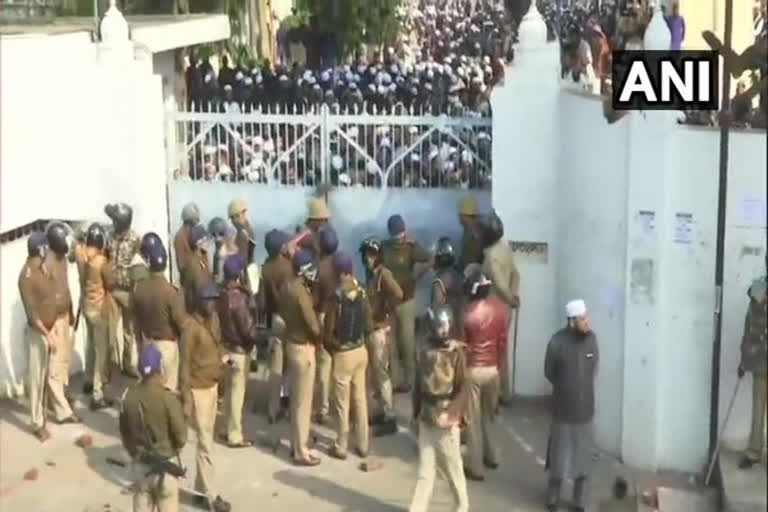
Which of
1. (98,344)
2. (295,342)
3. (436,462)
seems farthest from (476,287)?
(98,344)

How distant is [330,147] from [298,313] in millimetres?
3198

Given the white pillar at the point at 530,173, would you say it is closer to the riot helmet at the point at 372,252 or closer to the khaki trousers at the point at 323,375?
the riot helmet at the point at 372,252

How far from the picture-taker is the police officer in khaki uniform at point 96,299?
37.3ft

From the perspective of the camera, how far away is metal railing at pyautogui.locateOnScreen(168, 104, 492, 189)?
1247cm

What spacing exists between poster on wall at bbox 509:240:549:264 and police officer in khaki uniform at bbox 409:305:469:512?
2742 mm

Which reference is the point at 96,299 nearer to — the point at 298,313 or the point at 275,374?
the point at 275,374

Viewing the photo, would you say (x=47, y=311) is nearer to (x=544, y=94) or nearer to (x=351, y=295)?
(x=351, y=295)

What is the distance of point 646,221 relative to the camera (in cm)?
1005

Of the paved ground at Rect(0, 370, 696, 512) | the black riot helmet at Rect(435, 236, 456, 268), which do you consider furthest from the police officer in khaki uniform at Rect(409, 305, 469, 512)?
the black riot helmet at Rect(435, 236, 456, 268)

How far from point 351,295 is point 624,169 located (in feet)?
7.12

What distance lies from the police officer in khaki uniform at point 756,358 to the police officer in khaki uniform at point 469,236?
7.95 feet

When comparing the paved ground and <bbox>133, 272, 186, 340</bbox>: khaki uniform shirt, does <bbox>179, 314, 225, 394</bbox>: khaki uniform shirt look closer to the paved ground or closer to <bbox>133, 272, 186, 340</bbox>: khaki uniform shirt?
<bbox>133, 272, 186, 340</bbox>: khaki uniform shirt

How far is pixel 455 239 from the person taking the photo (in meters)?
12.6

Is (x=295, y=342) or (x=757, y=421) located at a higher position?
(x=295, y=342)
